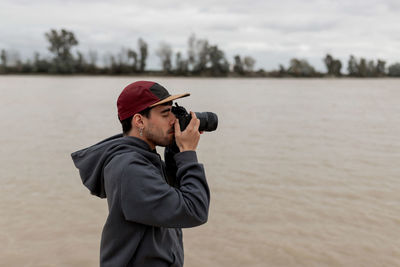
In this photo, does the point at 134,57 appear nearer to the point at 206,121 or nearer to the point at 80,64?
the point at 80,64

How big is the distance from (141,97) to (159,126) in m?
0.15

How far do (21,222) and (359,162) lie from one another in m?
5.96

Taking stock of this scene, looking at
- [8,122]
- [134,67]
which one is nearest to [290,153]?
[8,122]

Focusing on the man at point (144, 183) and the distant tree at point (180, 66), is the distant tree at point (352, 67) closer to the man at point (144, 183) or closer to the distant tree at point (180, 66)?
the distant tree at point (180, 66)

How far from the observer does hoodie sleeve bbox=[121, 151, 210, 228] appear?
166 cm

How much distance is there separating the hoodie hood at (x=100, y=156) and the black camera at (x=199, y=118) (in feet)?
0.64

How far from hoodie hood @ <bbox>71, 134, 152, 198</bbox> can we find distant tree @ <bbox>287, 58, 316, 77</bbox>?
260 ft

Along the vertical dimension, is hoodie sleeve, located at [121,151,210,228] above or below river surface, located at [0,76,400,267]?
above

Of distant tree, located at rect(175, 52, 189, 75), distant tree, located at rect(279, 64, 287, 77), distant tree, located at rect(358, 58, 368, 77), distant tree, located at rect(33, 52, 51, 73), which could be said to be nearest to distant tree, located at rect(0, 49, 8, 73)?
distant tree, located at rect(33, 52, 51, 73)

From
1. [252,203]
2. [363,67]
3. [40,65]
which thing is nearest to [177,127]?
[252,203]

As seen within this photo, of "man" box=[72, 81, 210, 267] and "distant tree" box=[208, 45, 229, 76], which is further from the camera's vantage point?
"distant tree" box=[208, 45, 229, 76]

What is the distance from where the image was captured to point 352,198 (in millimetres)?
5707

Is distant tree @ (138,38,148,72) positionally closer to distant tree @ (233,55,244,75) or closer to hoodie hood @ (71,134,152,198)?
distant tree @ (233,55,244,75)

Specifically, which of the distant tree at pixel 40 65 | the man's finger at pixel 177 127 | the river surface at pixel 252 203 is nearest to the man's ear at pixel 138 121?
the man's finger at pixel 177 127
